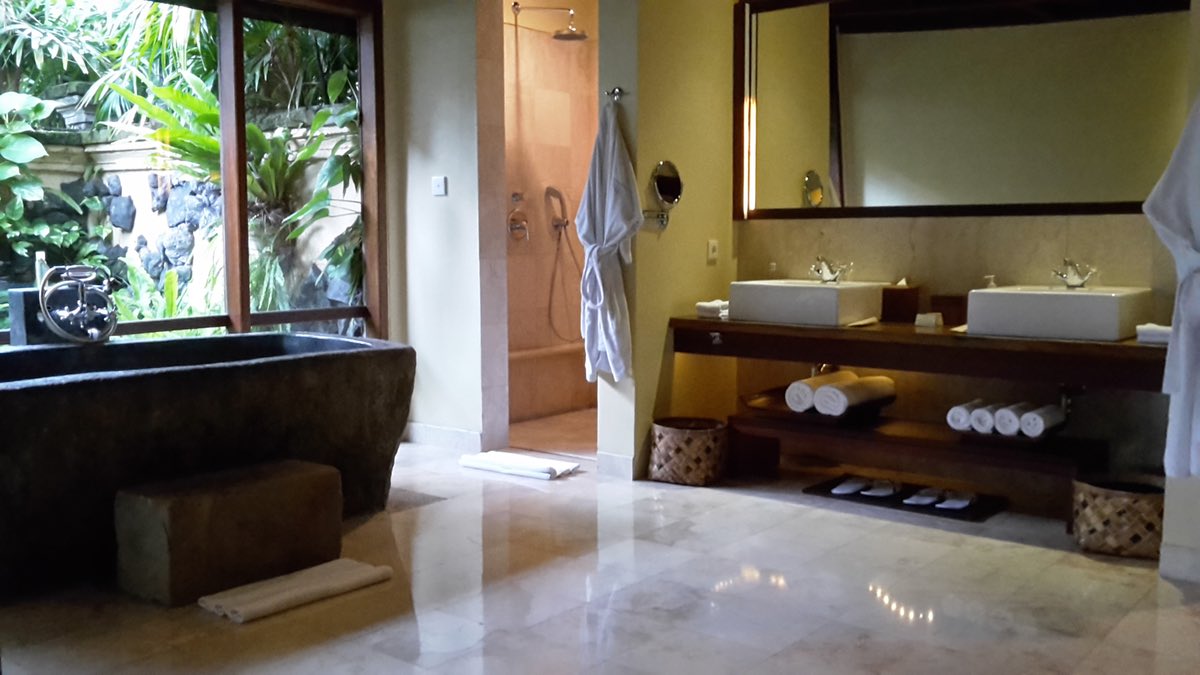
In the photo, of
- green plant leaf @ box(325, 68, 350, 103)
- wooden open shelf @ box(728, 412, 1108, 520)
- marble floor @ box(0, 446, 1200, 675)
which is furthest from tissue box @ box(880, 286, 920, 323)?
green plant leaf @ box(325, 68, 350, 103)

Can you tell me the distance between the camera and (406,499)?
4.41 meters

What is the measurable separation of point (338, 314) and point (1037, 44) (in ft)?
11.4

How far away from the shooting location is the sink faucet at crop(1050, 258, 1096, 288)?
4.04 m

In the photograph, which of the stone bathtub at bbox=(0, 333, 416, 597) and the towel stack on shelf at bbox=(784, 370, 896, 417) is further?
the towel stack on shelf at bbox=(784, 370, 896, 417)

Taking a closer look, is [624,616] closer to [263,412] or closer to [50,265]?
[263,412]

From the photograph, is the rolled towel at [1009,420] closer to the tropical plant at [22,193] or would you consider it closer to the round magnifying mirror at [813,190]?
the round magnifying mirror at [813,190]

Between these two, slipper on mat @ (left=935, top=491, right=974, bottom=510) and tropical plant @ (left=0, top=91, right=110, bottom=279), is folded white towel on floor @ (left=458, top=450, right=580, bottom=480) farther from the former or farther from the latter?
tropical plant @ (left=0, top=91, right=110, bottom=279)

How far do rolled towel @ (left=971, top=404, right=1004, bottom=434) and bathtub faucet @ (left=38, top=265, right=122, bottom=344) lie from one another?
334 cm

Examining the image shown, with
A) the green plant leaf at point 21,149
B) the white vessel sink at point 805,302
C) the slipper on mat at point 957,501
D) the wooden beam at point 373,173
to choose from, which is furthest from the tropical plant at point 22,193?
the slipper on mat at point 957,501

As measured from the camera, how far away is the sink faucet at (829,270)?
15.1 feet

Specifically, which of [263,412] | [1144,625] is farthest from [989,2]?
[263,412]

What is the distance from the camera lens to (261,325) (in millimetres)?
5250

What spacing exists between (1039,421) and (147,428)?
3055mm

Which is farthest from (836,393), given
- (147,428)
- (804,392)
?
(147,428)
